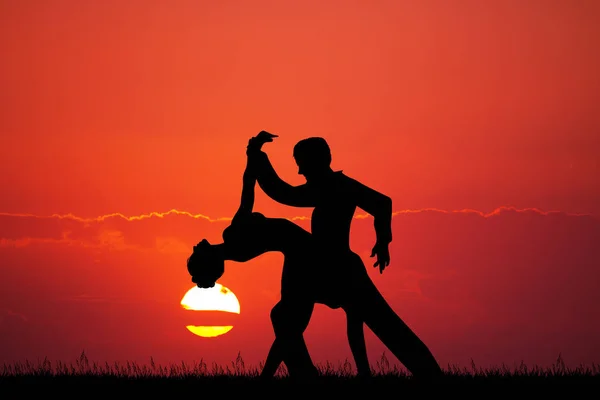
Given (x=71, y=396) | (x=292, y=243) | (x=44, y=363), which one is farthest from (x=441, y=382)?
(x=44, y=363)

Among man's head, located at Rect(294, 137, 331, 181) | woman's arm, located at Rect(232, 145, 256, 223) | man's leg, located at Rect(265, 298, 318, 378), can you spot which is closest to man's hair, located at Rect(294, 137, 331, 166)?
man's head, located at Rect(294, 137, 331, 181)

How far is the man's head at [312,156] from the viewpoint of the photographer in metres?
10.8

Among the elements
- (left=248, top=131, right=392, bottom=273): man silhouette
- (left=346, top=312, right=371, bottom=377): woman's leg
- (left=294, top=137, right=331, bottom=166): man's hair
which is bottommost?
(left=346, top=312, right=371, bottom=377): woman's leg

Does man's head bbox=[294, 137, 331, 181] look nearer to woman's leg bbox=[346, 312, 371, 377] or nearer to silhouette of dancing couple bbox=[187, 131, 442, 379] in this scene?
silhouette of dancing couple bbox=[187, 131, 442, 379]

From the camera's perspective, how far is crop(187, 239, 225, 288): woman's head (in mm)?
10758

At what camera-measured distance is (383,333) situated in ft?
35.3

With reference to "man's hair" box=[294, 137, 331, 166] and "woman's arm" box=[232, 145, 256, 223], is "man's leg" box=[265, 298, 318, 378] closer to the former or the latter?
"woman's arm" box=[232, 145, 256, 223]

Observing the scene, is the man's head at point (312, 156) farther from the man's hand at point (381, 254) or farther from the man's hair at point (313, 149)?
the man's hand at point (381, 254)

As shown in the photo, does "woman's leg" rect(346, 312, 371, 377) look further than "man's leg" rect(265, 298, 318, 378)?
Yes

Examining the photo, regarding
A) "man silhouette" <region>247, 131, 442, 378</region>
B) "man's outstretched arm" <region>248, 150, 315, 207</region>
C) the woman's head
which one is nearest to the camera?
"man silhouette" <region>247, 131, 442, 378</region>

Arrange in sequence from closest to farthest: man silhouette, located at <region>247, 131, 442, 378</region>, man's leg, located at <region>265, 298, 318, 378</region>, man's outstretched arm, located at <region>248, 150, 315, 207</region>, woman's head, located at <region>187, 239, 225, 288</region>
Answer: man's leg, located at <region>265, 298, 318, 378</region> → man silhouette, located at <region>247, 131, 442, 378</region> → woman's head, located at <region>187, 239, 225, 288</region> → man's outstretched arm, located at <region>248, 150, 315, 207</region>

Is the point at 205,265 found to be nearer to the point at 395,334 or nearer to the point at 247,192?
the point at 247,192

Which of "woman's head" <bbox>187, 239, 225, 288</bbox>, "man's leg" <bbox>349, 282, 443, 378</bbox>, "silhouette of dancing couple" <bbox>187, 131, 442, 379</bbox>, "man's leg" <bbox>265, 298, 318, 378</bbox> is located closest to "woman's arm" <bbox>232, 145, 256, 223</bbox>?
"silhouette of dancing couple" <bbox>187, 131, 442, 379</bbox>

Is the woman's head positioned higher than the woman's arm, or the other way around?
the woman's arm
